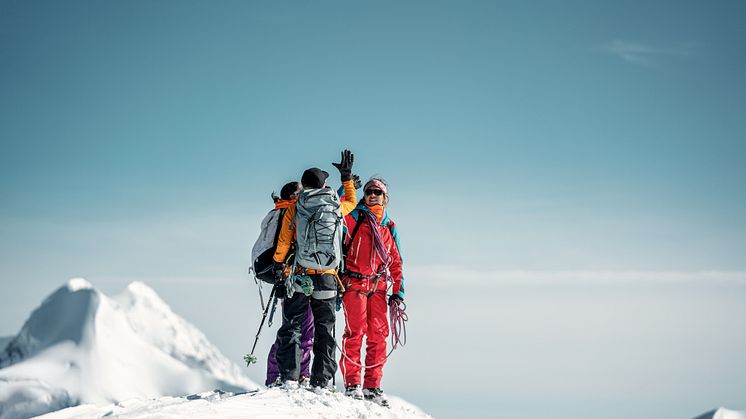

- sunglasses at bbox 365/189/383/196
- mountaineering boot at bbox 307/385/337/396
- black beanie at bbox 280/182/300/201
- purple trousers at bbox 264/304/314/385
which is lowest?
mountaineering boot at bbox 307/385/337/396

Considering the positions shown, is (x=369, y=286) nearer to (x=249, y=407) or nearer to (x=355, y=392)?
(x=355, y=392)

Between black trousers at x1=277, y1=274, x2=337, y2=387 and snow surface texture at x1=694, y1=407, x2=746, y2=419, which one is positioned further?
snow surface texture at x1=694, y1=407, x2=746, y2=419

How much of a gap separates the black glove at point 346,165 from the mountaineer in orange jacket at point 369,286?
29.8 inches

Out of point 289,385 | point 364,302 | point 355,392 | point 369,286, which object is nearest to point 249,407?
point 289,385

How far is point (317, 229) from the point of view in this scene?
9727mm

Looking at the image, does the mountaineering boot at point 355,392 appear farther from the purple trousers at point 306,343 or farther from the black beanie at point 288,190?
the black beanie at point 288,190

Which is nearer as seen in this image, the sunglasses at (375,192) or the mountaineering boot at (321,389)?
the mountaineering boot at (321,389)

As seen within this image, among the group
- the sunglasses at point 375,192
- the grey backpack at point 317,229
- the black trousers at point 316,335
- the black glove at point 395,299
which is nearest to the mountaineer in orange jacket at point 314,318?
the black trousers at point 316,335

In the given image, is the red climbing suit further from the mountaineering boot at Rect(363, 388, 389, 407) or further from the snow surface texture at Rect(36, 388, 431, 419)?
the snow surface texture at Rect(36, 388, 431, 419)

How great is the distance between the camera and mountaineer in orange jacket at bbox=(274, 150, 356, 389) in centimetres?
978

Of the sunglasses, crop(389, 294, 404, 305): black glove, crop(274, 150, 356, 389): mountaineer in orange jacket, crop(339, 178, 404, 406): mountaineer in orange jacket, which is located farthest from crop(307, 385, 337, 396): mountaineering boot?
the sunglasses

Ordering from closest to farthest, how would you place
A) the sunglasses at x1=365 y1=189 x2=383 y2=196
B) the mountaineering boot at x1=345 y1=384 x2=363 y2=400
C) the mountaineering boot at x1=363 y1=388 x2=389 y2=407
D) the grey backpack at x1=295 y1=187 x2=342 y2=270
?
1. the grey backpack at x1=295 y1=187 x2=342 y2=270
2. the mountaineering boot at x1=345 y1=384 x2=363 y2=400
3. the mountaineering boot at x1=363 y1=388 x2=389 y2=407
4. the sunglasses at x1=365 y1=189 x2=383 y2=196

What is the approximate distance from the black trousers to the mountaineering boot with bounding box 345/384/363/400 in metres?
0.77

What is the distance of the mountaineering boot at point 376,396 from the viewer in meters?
10.6
